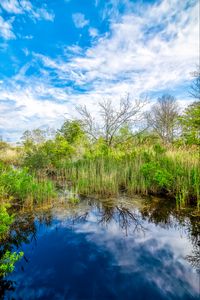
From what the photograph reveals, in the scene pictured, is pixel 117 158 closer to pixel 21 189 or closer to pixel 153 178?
pixel 153 178

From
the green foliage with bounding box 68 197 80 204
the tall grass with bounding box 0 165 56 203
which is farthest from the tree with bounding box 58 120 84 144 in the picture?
the tall grass with bounding box 0 165 56 203

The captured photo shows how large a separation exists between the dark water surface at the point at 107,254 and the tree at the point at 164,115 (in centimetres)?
1705

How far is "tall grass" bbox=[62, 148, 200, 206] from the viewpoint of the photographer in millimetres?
4855

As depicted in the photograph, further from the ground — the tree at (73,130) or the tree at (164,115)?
the tree at (164,115)

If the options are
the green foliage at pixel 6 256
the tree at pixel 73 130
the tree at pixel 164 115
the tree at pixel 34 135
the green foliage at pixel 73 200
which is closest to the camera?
the green foliage at pixel 6 256

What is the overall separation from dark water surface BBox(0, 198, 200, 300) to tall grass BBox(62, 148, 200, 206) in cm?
73

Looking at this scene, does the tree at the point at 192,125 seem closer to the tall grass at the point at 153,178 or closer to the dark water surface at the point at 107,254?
the tall grass at the point at 153,178

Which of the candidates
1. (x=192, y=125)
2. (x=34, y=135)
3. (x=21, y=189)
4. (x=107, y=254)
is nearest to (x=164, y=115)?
(x=34, y=135)

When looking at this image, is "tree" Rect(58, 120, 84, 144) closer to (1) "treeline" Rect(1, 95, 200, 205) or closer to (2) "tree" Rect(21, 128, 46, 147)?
(1) "treeline" Rect(1, 95, 200, 205)

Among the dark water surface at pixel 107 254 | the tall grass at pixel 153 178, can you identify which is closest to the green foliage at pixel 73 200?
the dark water surface at pixel 107 254

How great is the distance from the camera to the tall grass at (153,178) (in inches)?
191

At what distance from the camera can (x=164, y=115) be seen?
872 inches

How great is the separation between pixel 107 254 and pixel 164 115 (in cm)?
2146

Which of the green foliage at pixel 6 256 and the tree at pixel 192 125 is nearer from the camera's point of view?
the green foliage at pixel 6 256
